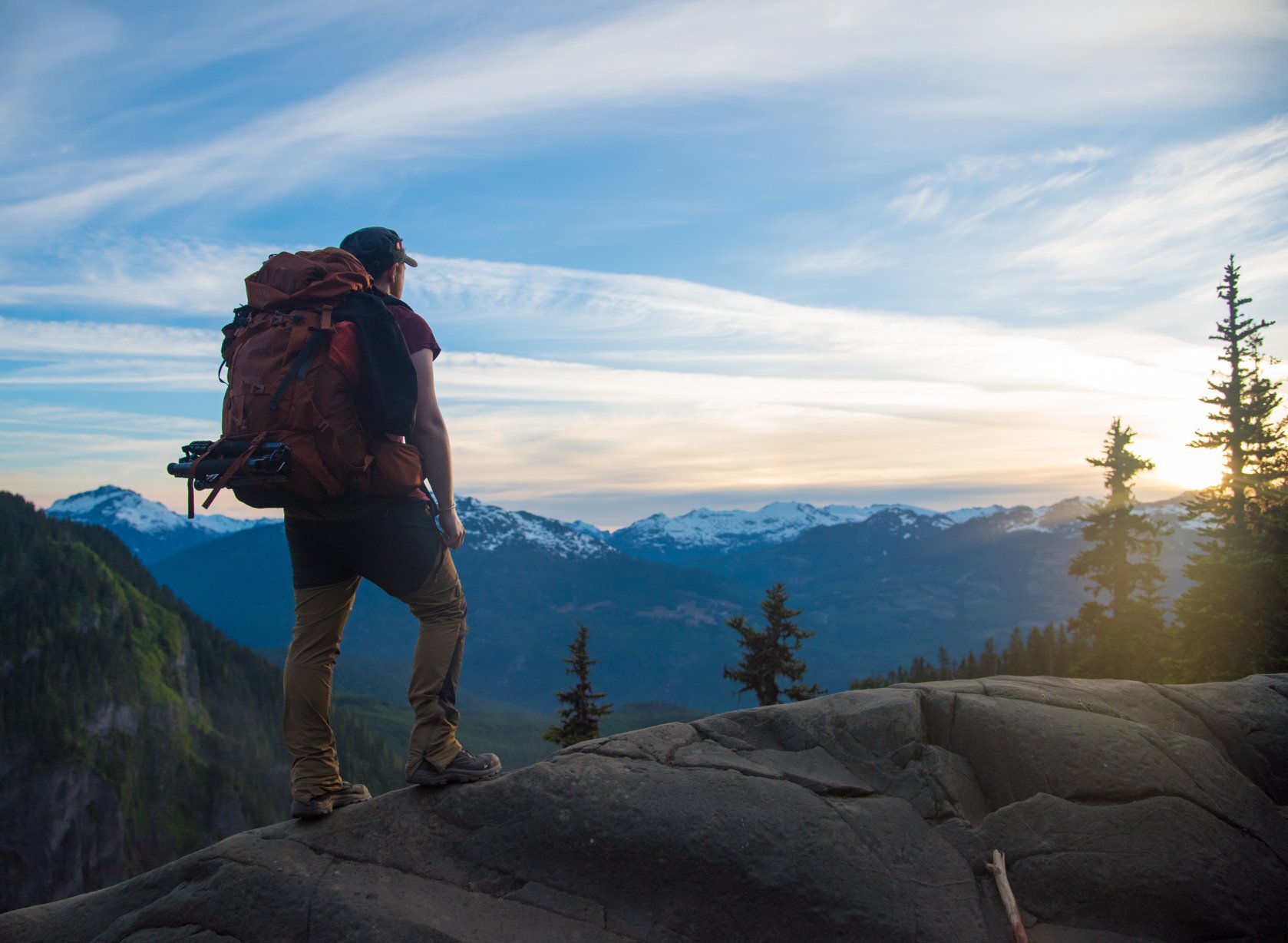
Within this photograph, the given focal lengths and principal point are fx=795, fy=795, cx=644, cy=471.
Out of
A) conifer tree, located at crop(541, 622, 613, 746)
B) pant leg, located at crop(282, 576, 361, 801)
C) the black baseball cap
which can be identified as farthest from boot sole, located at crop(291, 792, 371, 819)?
conifer tree, located at crop(541, 622, 613, 746)

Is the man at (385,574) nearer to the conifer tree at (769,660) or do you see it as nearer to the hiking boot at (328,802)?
the hiking boot at (328,802)

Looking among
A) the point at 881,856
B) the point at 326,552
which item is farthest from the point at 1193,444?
the point at 326,552

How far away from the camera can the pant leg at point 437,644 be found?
7.58m

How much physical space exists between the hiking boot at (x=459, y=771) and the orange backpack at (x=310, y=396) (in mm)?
3257

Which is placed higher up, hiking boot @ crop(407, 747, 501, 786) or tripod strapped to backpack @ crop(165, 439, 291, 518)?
tripod strapped to backpack @ crop(165, 439, 291, 518)

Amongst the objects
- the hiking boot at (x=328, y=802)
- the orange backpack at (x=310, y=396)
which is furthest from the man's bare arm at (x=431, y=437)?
the hiking boot at (x=328, y=802)

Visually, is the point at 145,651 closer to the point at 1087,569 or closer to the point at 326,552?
the point at 1087,569

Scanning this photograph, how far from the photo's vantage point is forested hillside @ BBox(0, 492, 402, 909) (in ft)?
504

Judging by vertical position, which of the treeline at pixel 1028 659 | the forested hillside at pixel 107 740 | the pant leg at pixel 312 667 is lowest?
the forested hillside at pixel 107 740

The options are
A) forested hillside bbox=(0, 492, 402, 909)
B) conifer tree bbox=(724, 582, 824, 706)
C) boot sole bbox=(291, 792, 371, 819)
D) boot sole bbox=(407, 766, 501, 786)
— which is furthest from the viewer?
forested hillside bbox=(0, 492, 402, 909)

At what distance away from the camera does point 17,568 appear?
191 meters

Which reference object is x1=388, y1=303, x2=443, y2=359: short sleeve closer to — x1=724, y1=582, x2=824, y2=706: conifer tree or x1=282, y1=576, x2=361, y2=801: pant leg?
x1=282, y1=576, x2=361, y2=801: pant leg

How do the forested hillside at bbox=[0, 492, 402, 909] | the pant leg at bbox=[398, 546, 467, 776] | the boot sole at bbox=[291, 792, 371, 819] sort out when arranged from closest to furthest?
1. the pant leg at bbox=[398, 546, 467, 776]
2. the boot sole at bbox=[291, 792, 371, 819]
3. the forested hillside at bbox=[0, 492, 402, 909]

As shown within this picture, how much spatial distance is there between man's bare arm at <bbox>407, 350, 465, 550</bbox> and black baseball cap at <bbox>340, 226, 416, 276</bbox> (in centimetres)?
115
